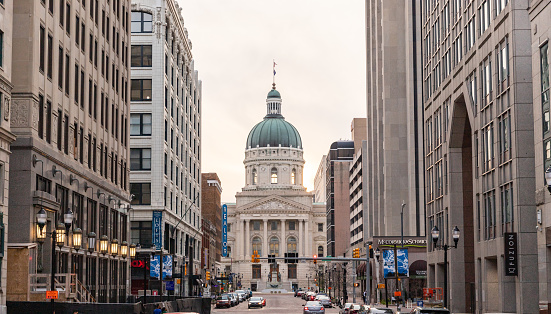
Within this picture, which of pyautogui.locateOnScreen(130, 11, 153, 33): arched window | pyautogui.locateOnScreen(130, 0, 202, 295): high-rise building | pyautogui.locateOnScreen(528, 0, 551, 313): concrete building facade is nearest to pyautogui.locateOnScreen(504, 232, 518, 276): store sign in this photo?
pyautogui.locateOnScreen(528, 0, 551, 313): concrete building facade

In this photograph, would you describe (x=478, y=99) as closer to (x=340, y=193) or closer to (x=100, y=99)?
(x=100, y=99)

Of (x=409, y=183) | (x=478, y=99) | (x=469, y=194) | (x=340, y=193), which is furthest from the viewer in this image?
(x=340, y=193)

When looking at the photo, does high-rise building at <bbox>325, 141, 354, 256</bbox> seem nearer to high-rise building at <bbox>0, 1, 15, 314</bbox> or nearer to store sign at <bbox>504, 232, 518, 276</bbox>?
store sign at <bbox>504, 232, 518, 276</bbox>

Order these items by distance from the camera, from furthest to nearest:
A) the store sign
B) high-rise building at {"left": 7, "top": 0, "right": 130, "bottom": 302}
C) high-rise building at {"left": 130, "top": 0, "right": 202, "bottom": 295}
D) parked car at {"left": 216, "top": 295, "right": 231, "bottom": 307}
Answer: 1. parked car at {"left": 216, "top": 295, "right": 231, "bottom": 307}
2. high-rise building at {"left": 130, "top": 0, "right": 202, "bottom": 295}
3. the store sign
4. high-rise building at {"left": 7, "top": 0, "right": 130, "bottom": 302}

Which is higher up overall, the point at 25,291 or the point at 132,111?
the point at 132,111

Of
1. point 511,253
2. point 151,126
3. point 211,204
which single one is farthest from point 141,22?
point 211,204

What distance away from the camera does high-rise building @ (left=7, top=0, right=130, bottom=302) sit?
3716 centimetres

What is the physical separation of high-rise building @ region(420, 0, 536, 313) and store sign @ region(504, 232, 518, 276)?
0.17 feet

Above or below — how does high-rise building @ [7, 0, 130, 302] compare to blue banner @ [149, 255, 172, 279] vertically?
above

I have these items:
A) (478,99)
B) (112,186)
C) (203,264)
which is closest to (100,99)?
(112,186)

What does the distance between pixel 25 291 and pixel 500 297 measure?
24776mm

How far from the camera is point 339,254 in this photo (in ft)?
576

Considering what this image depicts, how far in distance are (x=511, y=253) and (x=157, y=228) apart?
42.1 meters

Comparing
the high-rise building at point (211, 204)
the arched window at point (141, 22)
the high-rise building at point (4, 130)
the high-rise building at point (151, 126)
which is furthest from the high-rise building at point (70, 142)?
the high-rise building at point (211, 204)
